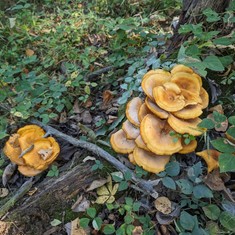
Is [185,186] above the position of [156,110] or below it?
below

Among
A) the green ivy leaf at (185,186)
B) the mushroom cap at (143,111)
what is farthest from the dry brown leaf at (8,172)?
the green ivy leaf at (185,186)

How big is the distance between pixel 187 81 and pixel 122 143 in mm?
823

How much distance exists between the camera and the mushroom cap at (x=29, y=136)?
3105 millimetres

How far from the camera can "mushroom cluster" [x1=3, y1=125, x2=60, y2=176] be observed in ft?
9.90

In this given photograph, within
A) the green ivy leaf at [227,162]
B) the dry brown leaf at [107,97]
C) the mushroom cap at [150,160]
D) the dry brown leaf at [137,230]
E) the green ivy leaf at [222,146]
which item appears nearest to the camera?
the green ivy leaf at [227,162]

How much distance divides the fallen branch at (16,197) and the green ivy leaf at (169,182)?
4.46 ft

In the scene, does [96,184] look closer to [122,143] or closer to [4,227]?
[122,143]

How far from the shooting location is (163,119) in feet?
8.75

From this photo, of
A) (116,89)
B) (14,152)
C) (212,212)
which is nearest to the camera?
(212,212)

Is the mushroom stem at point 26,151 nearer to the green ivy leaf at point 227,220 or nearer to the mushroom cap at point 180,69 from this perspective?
the mushroom cap at point 180,69

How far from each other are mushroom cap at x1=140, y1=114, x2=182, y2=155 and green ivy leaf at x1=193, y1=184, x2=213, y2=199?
350 millimetres

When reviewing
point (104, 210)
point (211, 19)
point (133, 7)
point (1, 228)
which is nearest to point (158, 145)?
point (104, 210)

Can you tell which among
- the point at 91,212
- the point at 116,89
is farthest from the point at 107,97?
the point at 91,212

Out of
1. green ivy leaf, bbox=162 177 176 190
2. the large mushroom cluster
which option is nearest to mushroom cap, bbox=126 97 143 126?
the large mushroom cluster
